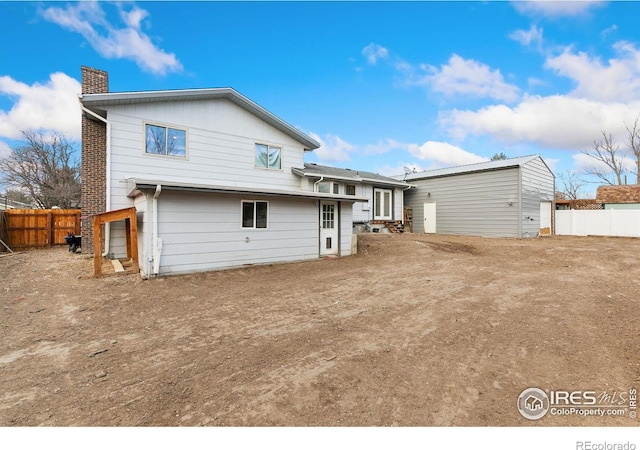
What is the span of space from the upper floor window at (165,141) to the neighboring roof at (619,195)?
2593 cm

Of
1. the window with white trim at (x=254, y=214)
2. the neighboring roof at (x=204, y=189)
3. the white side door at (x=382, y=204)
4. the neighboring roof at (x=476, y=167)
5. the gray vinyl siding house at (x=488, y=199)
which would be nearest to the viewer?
the neighboring roof at (x=204, y=189)

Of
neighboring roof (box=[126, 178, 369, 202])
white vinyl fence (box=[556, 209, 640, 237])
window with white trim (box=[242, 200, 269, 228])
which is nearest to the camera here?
neighboring roof (box=[126, 178, 369, 202])

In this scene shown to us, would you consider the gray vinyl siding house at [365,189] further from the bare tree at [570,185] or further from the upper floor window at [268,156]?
the bare tree at [570,185]

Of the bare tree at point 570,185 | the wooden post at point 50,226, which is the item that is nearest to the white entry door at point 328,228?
the wooden post at point 50,226

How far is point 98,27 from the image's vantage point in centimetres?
938

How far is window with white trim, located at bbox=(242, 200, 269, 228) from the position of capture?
916 centimetres

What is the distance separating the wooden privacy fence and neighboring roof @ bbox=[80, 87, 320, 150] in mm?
8022

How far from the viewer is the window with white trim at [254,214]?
916cm

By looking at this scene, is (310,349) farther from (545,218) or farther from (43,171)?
(43,171)

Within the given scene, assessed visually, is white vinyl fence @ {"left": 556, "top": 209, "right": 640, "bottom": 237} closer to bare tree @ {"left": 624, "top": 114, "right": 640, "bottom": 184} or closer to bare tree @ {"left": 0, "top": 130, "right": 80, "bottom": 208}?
bare tree @ {"left": 624, "top": 114, "right": 640, "bottom": 184}

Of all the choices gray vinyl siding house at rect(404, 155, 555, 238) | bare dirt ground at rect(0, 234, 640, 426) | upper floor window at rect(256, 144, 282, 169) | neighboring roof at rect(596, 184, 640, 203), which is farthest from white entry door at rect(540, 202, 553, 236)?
upper floor window at rect(256, 144, 282, 169)

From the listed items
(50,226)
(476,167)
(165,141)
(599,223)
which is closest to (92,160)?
(165,141)

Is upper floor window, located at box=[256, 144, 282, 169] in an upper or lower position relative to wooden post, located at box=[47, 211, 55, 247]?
upper

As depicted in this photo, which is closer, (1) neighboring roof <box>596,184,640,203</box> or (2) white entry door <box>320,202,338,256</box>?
(2) white entry door <box>320,202,338,256</box>
